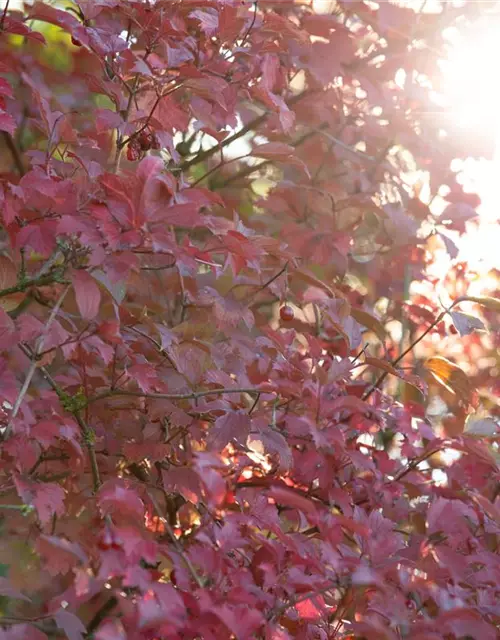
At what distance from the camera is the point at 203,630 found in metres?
1.04

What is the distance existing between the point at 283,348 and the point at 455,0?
1497 millimetres

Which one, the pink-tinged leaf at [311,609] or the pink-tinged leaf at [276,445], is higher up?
the pink-tinged leaf at [276,445]

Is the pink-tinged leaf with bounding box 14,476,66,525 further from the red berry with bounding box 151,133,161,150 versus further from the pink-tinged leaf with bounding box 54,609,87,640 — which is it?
the red berry with bounding box 151,133,161,150

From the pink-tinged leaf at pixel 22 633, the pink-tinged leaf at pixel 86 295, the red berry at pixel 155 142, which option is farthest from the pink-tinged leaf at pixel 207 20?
the pink-tinged leaf at pixel 22 633

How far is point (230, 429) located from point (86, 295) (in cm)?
30

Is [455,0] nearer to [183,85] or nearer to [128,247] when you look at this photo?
[183,85]

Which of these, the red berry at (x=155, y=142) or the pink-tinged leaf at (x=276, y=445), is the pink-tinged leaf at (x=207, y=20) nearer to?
the red berry at (x=155, y=142)

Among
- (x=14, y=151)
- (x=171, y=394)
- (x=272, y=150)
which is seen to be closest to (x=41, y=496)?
(x=171, y=394)

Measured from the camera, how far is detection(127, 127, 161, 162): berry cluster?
1.40 metres

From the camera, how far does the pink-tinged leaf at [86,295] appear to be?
3.81ft

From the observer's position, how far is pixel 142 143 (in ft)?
4.61

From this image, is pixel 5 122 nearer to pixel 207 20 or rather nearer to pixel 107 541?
pixel 207 20

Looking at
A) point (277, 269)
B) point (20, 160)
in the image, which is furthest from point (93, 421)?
point (20, 160)

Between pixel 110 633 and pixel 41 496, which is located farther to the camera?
pixel 41 496
